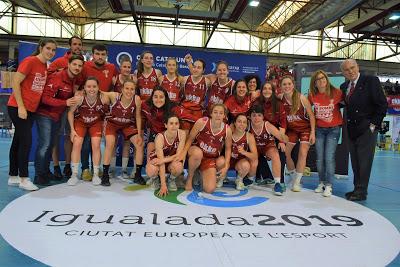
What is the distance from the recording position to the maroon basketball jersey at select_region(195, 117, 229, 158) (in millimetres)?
4293

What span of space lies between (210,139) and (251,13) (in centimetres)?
1658

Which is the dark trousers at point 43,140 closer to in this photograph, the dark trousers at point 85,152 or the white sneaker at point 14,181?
Result: the white sneaker at point 14,181

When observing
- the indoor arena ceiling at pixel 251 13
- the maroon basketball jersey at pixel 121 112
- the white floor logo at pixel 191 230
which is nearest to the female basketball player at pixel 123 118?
the maroon basketball jersey at pixel 121 112

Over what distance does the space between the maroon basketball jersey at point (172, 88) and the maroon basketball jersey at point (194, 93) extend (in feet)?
0.33

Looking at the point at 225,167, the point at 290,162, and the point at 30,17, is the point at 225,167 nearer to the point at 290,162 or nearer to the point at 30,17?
the point at 290,162

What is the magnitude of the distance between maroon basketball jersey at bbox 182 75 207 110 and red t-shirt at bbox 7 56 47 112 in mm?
1809

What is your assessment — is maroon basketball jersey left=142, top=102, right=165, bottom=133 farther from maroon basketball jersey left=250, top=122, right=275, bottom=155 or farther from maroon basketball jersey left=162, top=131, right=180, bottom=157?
maroon basketball jersey left=250, top=122, right=275, bottom=155

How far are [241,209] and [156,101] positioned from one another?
171 centimetres

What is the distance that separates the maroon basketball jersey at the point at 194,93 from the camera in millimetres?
4930

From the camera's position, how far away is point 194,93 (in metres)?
4.93

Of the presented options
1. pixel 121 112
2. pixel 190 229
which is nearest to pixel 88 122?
pixel 121 112

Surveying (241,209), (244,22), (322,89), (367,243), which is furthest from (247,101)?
(244,22)

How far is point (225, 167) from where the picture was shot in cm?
435

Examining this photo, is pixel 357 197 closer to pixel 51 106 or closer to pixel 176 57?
pixel 176 57
